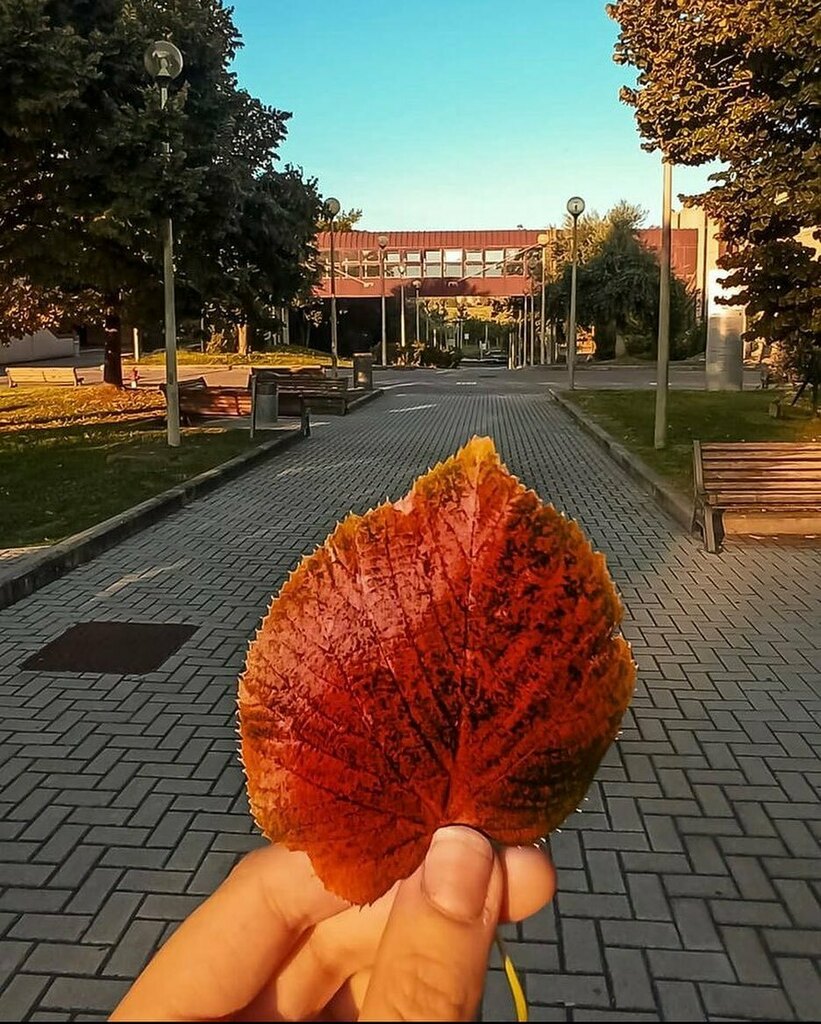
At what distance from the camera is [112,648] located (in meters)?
6.25

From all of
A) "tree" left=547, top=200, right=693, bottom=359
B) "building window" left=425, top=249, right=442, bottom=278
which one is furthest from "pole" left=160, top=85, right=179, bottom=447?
"building window" left=425, top=249, right=442, bottom=278

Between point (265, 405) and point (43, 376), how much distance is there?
57.5ft

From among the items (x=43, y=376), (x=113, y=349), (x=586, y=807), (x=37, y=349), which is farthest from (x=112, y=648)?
(x=37, y=349)

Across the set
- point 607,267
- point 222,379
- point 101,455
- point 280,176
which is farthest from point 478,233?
point 101,455

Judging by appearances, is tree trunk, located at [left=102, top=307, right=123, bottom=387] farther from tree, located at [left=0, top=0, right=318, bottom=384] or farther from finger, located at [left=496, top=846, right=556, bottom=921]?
finger, located at [left=496, top=846, right=556, bottom=921]

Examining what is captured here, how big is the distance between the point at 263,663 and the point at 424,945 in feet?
1.10

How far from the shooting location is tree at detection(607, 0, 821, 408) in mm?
10820

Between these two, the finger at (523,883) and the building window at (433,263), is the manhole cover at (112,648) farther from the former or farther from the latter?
the building window at (433,263)

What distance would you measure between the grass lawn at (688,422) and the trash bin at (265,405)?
20.0 feet

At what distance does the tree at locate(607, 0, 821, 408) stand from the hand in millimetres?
10981

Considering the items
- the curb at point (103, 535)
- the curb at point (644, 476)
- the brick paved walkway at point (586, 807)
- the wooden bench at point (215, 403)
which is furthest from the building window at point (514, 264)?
the brick paved walkway at point (586, 807)

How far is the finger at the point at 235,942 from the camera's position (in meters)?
1.04

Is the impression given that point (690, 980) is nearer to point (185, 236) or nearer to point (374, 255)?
point (185, 236)

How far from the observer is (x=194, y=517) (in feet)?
35.1
